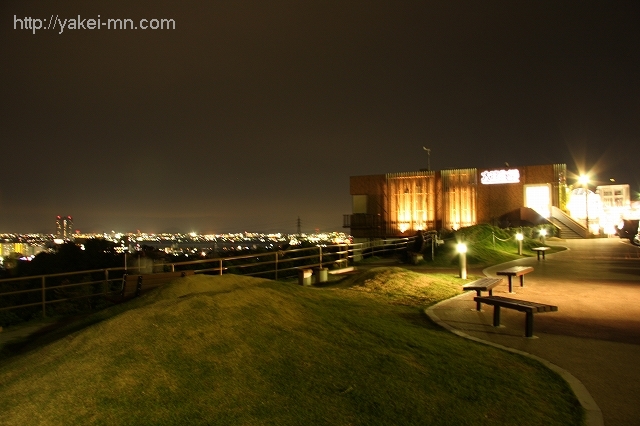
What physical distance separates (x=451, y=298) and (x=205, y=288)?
5974 millimetres

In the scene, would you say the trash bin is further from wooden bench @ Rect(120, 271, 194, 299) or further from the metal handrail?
wooden bench @ Rect(120, 271, 194, 299)

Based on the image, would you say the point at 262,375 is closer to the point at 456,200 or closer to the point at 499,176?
the point at 499,176

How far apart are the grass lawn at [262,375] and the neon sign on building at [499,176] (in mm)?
43056

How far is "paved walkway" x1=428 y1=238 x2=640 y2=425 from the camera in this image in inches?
217

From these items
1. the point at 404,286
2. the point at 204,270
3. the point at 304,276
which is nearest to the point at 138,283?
the point at 204,270

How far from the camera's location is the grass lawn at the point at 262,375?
177 inches

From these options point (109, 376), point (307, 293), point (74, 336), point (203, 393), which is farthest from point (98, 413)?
point (307, 293)

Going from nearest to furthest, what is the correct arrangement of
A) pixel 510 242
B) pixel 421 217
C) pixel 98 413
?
pixel 98 413 < pixel 510 242 < pixel 421 217

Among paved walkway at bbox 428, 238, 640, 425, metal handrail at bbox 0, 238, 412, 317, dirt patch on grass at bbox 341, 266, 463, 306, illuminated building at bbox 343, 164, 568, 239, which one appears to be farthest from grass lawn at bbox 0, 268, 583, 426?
illuminated building at bbox 343, 164, 568, 239

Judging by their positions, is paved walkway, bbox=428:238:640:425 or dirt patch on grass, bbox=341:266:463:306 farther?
dirt patch on grass, bbox=341:266:463:306

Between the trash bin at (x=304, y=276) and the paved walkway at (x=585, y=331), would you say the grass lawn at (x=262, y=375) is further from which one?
the trash bin at (x=304, y=276)

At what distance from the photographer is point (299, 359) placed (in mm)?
5645

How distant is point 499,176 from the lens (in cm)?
4747

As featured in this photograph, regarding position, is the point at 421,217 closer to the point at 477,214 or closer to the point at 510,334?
the point at 477,214
